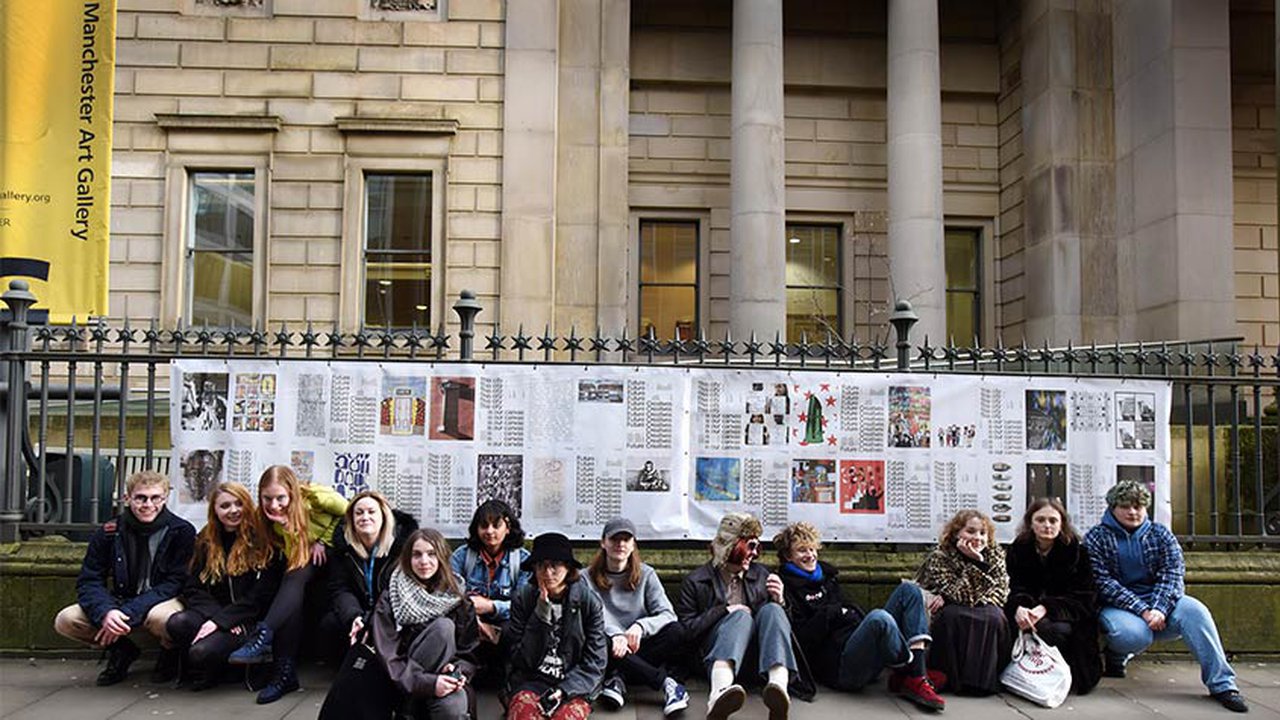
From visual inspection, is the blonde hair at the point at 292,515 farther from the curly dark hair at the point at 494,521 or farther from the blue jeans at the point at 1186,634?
the blue jeans at the point at 1186,634

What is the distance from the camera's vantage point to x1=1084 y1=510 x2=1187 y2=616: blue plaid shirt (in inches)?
242

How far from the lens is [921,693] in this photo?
5773 mm

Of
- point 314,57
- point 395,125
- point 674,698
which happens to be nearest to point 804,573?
point 674,698

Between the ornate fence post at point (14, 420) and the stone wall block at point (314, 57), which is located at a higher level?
the stone wall block at point (314, 57)

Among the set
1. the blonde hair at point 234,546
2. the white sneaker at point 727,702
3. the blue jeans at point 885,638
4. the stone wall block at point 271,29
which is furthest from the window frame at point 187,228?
the blue jeans at point 885,638

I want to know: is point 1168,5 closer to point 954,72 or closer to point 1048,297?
point 954,72

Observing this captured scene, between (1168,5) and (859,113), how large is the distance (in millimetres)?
5012

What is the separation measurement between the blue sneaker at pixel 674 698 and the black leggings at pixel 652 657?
0.51 feet

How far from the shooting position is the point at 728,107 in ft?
53.6

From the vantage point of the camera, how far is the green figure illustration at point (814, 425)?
6.92 metres

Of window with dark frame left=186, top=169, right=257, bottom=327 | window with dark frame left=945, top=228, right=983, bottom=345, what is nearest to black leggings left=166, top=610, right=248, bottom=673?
window with dark frame left=186, top=169, right=257, bottom=327

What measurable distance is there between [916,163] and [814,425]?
9.21 metres

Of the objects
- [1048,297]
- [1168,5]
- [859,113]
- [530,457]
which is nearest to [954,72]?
[859,113]

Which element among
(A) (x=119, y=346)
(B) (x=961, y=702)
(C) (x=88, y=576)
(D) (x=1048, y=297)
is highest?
(D) (x=1048, y=297)
